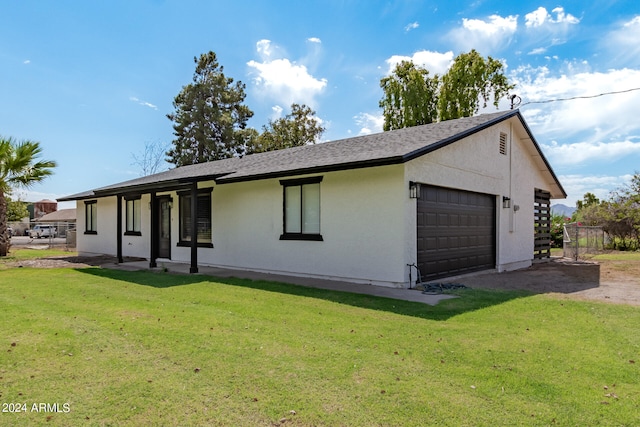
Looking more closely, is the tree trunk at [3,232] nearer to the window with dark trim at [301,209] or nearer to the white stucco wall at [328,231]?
the white stucco wall at [328,231]

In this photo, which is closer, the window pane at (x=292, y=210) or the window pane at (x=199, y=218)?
the window pane at (x=292, y=210)

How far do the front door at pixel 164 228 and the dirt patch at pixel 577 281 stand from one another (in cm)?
1011

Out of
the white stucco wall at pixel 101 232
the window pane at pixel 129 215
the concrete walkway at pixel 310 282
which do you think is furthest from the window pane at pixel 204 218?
the white stucco wall at pixel 101 232

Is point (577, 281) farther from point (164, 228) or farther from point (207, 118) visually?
point (207, 118)

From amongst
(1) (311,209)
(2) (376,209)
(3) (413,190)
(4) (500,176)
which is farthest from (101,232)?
(4) (500,176)

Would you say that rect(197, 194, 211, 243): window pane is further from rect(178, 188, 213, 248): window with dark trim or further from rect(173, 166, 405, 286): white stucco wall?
rect(173, 166, 405, 286): white stucco wall

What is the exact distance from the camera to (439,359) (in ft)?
13.8

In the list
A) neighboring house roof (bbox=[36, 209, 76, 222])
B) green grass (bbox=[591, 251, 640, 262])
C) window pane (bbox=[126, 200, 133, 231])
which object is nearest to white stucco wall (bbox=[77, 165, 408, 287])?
window pane (bbox=[126, 200, 133, 231])

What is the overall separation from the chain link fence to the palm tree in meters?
22.6

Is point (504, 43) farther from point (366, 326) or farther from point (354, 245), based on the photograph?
point (366, 326)

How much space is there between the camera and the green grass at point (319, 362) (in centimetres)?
303

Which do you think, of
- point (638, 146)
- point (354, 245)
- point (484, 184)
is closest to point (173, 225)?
point (354, 245)

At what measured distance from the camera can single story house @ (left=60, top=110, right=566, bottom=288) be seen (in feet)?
29.9

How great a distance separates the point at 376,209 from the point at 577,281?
19.6ft
